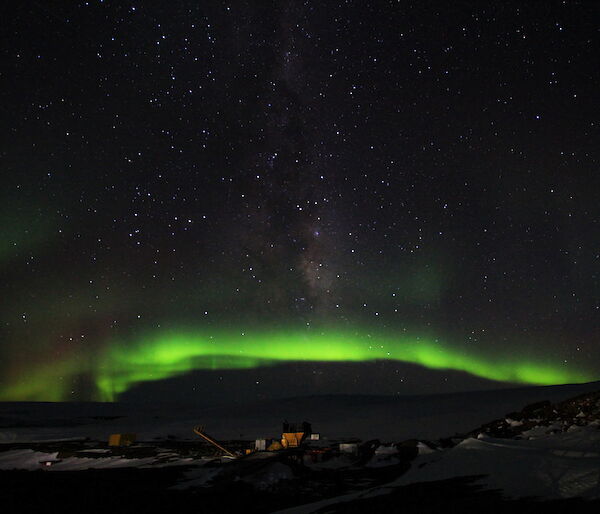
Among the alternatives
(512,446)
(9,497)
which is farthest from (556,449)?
(9,497)

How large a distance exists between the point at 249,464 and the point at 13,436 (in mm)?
23868

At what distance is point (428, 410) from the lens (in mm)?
47469

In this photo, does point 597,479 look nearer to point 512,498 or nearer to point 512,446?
point 512,498

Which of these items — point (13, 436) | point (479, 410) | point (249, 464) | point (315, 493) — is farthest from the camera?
point (479, 410)

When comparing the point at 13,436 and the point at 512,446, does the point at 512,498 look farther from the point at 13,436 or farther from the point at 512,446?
the point at 13,436

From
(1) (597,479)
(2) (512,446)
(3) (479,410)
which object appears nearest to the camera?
(1) (597,479)

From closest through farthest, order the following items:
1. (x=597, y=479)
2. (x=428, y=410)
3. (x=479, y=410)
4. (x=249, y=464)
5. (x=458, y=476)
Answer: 1. (x=597, y=479)
2. (x=458, y=476)
3. (x=249, y=464)
4. (x=479, y=410)
5. (x=428, y=410)

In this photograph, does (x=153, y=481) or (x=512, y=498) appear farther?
(x=153, y=481)

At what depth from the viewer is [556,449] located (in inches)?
550

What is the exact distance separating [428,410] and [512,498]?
39126mm

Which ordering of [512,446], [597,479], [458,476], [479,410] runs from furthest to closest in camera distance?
[479,410]
[512,446]
[458,476]
[597,479]

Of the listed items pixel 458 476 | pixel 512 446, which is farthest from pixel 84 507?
pixel 512 446

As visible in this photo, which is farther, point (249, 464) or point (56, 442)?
point (56, 442)

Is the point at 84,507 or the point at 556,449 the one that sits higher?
the point at 556,449
